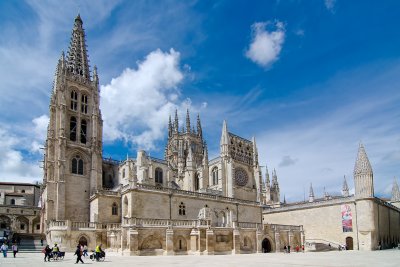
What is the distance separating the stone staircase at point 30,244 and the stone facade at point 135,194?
1.23 metres

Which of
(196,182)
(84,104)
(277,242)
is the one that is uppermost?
(84,104)

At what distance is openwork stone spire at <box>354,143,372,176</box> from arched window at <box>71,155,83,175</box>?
3305 centimetres

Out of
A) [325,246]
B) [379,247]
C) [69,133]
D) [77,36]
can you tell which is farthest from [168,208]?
[77,36]

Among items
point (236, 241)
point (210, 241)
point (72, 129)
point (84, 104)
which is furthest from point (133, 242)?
point (84, 104)

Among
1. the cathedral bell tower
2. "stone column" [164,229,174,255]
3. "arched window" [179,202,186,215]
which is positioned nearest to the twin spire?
the cathedral bell tower

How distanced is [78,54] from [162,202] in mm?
27242

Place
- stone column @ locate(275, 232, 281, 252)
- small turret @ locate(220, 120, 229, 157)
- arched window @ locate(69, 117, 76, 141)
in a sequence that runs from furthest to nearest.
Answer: small turret @ locate(220, 120, 229, 157)
arched window @ locate(69, 117, 76, 141)
stone column @ locate(275, 232, 281, 252)

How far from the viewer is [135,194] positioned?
3117 cm

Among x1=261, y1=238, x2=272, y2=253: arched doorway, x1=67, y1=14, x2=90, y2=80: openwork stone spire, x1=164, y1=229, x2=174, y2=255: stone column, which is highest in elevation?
x1=67, y1=14, x2=90, y2=80: openwork stone spire

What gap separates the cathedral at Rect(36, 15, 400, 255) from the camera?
96.5ft

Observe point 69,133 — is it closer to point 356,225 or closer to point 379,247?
point 356,225

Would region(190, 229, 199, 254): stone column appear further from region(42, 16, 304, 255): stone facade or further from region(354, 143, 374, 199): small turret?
region(354, 143, 374, 199): small turret

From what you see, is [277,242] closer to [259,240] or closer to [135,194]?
[259,240]

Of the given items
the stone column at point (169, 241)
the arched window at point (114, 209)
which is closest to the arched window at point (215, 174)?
the arched window at point (114, 209)
